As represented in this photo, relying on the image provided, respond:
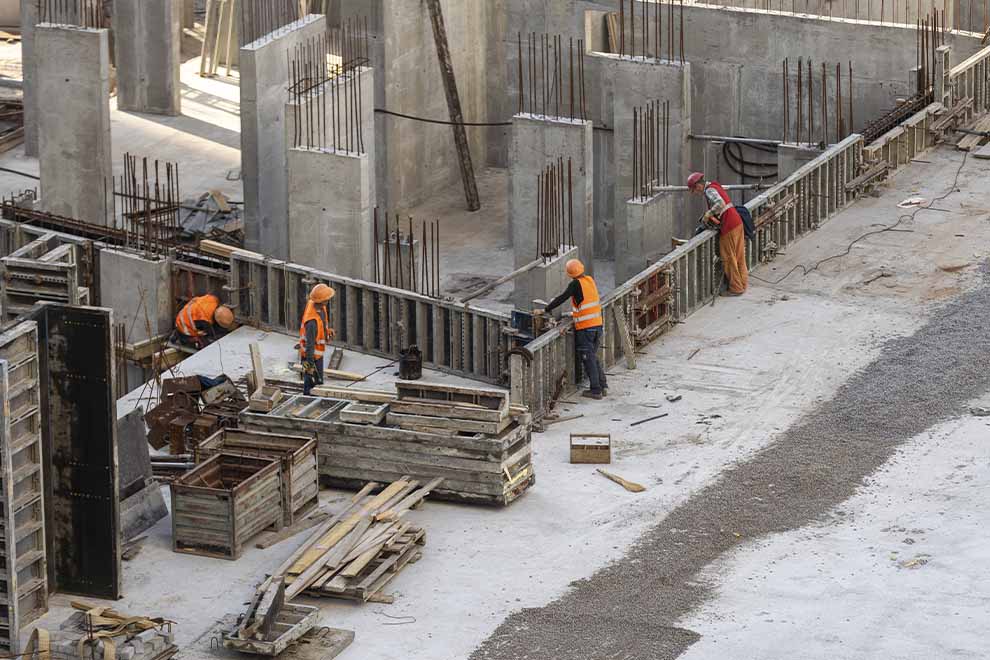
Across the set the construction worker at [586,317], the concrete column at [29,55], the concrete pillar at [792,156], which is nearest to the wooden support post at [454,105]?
the concrete pillar at [792,156]

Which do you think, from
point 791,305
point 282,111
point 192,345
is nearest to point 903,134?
point 791,305

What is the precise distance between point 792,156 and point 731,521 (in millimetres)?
11773

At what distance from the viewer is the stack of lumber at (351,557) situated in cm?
1906

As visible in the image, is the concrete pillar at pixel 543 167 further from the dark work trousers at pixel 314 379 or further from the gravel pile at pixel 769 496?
the dark work trousers at pixel 314 379

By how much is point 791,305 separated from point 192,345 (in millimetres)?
7832

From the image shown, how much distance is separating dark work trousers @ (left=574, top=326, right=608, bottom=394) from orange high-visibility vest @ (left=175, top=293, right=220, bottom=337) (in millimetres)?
5527

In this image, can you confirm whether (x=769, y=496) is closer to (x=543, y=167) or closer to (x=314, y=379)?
(x=314, y=379)

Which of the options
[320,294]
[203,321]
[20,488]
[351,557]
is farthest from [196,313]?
[20,488]

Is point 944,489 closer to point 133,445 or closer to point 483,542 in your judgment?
→ point 483,542

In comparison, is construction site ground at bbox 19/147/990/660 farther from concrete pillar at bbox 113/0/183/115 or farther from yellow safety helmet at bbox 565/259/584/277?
concrete pillar at bbox 113/0/183/115

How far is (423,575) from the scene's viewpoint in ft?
66.6

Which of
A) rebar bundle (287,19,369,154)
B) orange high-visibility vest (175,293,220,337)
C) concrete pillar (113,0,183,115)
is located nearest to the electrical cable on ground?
rebar bundle (287,19,369,154)

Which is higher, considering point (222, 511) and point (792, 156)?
point (792, 156)

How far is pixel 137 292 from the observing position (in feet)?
95.5
